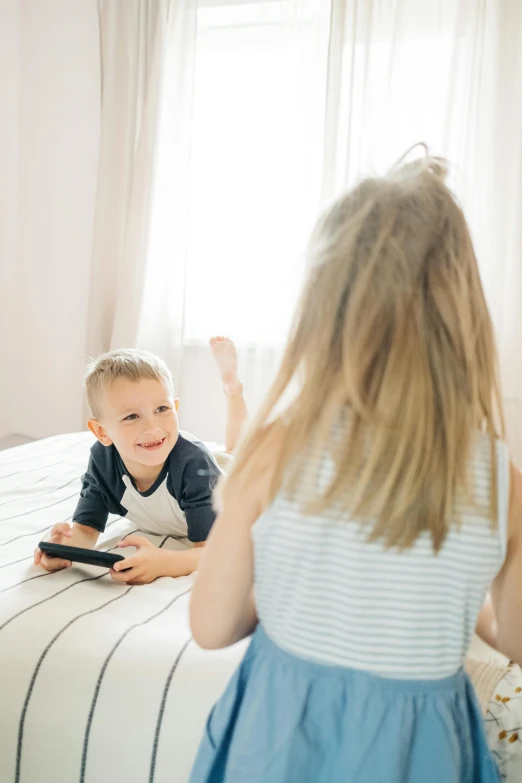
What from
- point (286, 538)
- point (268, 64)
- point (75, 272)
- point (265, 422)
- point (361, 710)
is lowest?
point (361, 710)

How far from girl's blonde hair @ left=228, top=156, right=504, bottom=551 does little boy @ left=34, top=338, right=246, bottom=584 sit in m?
0.72

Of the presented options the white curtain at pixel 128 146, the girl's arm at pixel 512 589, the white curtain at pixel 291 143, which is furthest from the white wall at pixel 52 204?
the girl's arm at pixel 512 589

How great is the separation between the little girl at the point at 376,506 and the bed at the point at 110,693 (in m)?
0.19

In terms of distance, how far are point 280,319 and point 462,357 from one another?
267cm

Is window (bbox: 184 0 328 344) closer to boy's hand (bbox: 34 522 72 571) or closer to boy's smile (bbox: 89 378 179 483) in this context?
Result: boy's smile (bbox: 89 378 179 483)

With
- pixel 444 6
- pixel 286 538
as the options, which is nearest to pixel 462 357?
pixel 286 538

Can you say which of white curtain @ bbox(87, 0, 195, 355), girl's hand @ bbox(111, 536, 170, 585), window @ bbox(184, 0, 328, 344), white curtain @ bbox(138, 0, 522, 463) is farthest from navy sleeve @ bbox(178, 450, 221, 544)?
white curtain @ bbox(87, 0, 195, 355)

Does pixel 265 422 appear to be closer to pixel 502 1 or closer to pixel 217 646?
pixel 217 646

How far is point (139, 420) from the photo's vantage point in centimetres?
145

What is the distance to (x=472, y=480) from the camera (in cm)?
72

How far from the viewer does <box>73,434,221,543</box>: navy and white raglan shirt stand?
146cm

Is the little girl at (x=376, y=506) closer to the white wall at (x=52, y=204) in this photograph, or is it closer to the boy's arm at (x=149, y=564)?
the boy's arm at (x=149, y=564)

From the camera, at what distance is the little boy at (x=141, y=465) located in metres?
1.44

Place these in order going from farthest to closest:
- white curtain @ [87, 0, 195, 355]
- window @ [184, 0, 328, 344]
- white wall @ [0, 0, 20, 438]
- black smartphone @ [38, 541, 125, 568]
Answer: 1. white wall @ [0, 0, 20, 438]
2. white curtain @ [87, 0, 195, 355]
3. window @ [184, 0, 328, 344]
4. black smartphone @ [38, 541, 125, 568]
